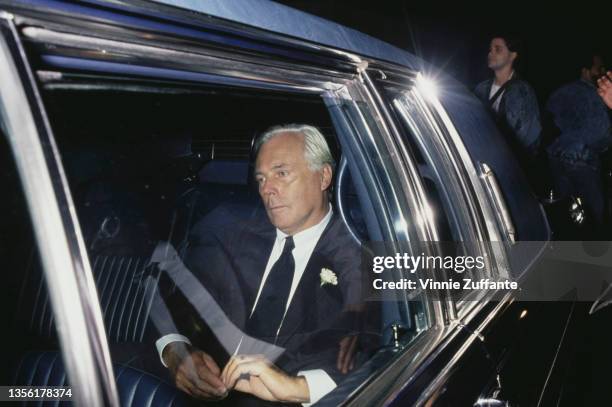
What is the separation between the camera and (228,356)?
5.82ft

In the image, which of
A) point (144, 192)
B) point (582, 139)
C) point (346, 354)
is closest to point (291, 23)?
point (346, 354)

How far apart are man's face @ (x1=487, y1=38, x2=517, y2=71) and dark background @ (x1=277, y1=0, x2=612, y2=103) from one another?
20.6ft

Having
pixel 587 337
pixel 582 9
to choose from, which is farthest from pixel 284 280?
pixel 582 9

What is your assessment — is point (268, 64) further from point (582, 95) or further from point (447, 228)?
point (582, 95)

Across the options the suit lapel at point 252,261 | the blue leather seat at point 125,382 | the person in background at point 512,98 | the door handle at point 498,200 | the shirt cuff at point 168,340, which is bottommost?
the blue leather seat at point 125,382

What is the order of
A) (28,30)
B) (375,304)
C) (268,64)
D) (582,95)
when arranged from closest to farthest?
1. (28,30)
2. (268,64)
3. (375,304)
4. (582,95)

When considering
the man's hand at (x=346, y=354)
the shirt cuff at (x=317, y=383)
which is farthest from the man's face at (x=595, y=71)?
the shirt cuff at (x=317, y=383)

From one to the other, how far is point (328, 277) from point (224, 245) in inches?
22.5

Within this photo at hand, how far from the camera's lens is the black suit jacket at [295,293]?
1.60 m

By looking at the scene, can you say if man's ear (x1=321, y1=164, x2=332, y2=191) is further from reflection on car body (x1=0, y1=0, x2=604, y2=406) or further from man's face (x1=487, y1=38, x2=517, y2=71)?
man's face (x1=487, y1=38, x2=517, y2=71)

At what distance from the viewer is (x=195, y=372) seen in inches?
61.4

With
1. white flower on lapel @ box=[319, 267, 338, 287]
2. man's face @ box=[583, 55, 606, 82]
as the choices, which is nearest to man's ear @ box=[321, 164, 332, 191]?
white flower on lapel @ box=[319, 267, 338, 287]

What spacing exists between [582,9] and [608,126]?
1034 centimetres

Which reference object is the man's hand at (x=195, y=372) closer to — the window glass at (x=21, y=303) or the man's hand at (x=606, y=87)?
the window glass at (x=21, y=303)
